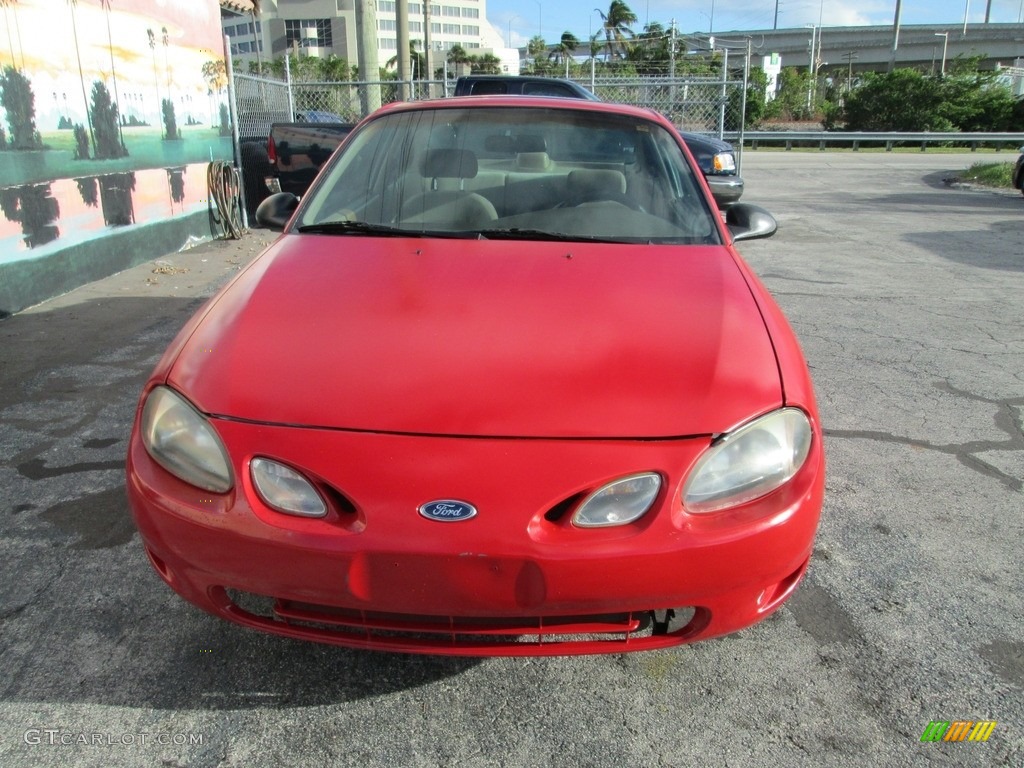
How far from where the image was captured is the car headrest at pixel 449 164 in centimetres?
316

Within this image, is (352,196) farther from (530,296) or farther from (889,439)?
(889,439)

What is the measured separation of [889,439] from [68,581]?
3481 mm

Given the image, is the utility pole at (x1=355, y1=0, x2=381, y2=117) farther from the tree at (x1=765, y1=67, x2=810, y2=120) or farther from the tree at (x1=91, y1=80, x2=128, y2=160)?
the tree at (x1=765, y1=67, x2=810, y2=120)

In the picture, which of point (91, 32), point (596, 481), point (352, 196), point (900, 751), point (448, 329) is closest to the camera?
point (596, 481)

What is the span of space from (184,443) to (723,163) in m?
9.47

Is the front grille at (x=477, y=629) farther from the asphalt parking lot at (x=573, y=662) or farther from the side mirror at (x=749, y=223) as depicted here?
the side mirror at (x=749, y=223)

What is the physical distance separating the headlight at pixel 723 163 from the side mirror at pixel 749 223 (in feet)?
23.2

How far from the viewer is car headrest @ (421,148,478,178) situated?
3.16 metres

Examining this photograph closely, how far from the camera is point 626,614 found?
1.87 metres

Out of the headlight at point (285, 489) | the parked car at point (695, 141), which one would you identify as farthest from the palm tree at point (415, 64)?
the headlight at point (285, 489)

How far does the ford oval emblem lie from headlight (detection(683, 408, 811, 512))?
49cm

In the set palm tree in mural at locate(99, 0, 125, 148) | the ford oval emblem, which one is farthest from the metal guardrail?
the ford oval emblem

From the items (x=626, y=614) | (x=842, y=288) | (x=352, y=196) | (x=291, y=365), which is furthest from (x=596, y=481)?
(x=842, y=288)

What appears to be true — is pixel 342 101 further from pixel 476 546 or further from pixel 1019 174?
pixel 476 546
